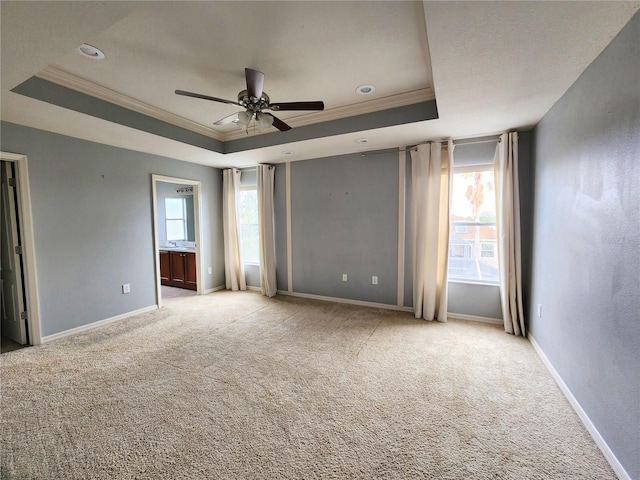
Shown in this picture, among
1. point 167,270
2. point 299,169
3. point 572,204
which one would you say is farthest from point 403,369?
point 167,270

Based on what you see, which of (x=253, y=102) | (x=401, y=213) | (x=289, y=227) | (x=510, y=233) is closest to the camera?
(x=253, y=102)

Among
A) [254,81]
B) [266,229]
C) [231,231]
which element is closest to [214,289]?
[231,231]

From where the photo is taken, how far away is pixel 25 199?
290 centimetres

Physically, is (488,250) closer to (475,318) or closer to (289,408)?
(475,318)

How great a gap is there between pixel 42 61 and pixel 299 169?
3288 millimetres

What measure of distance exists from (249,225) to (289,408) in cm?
400

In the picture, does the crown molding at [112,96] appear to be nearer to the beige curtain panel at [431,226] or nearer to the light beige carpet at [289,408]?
the light beige carpet at [289,408]

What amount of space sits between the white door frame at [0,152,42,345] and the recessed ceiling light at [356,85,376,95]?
3.60m

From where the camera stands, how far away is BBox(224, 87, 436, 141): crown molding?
2.82 metres

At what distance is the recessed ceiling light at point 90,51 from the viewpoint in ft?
6.53

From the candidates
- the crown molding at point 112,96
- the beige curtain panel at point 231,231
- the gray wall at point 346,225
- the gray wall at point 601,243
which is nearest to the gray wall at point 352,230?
the gray wall at point 346,225

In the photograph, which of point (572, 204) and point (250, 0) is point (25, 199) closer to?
point (250, 0)

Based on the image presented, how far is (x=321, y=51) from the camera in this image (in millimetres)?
2113

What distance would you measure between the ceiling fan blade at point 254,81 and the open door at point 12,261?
2.85 meters
